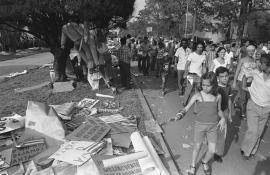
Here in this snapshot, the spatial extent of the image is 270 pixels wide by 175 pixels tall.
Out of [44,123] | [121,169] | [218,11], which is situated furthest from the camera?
[218,11]

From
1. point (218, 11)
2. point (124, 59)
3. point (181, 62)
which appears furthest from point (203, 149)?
point (218, 11)

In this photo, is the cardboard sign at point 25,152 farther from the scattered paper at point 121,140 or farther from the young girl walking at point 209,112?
the young girl walking at point 209,112

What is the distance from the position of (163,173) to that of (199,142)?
2.29 ft

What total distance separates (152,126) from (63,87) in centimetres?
421

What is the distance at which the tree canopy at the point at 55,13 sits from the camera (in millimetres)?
6695

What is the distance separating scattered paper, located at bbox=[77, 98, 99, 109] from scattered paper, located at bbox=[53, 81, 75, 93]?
1.56 m

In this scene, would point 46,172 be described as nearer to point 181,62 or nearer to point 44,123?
point 44,123

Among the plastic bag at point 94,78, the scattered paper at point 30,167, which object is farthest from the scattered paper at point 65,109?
the plastic bag at point 94,78

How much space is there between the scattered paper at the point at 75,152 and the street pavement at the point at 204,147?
143 centimetres

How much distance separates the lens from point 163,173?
367 centimetres

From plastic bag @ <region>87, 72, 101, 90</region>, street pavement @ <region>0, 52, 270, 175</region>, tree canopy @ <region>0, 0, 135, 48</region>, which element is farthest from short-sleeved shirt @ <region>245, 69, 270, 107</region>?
plastic bag @ <region>87, 72, 101, 90</region>

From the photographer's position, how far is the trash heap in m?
3.62

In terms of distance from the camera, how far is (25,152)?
13.7 ft

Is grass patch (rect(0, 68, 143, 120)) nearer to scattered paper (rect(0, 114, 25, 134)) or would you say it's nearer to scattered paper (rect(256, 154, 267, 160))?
scattered paper (rect(0, 114, 25, 134))
